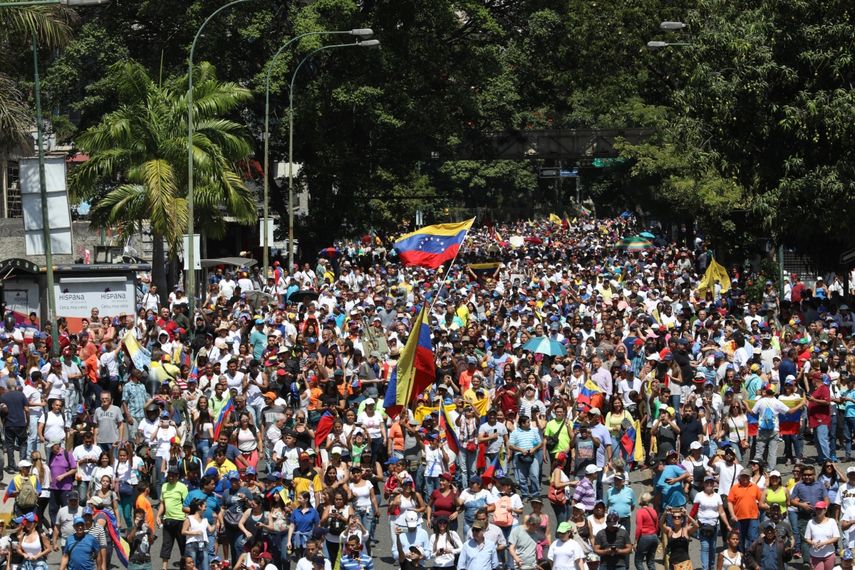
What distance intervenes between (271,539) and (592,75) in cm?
4103

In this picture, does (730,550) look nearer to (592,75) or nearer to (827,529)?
(827,529)

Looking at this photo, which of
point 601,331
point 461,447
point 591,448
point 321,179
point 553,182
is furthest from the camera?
point 553,182

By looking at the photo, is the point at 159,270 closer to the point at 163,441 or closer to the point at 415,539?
the point at 163,441

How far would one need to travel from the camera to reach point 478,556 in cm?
1559

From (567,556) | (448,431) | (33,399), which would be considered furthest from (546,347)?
(567,556)

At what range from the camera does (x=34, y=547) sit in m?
16.3

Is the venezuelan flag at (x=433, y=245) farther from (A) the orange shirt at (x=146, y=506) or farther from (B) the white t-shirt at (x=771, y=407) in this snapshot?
(A) the orange shirt at (x=146, y=506)

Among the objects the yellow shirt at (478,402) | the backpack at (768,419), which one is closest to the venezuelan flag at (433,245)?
the yellow shirt at (478,402)

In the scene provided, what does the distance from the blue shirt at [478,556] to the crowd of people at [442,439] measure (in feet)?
0.07

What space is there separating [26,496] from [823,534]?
8.28 meters

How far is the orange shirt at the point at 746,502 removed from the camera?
16.9 meters

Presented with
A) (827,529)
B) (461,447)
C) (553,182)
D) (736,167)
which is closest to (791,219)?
(736,167)

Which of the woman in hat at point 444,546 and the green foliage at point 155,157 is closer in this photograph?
the woman in hat at point 444,546

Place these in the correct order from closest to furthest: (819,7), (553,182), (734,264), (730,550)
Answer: (730,550), (819,7), (734,264), (553,182)
